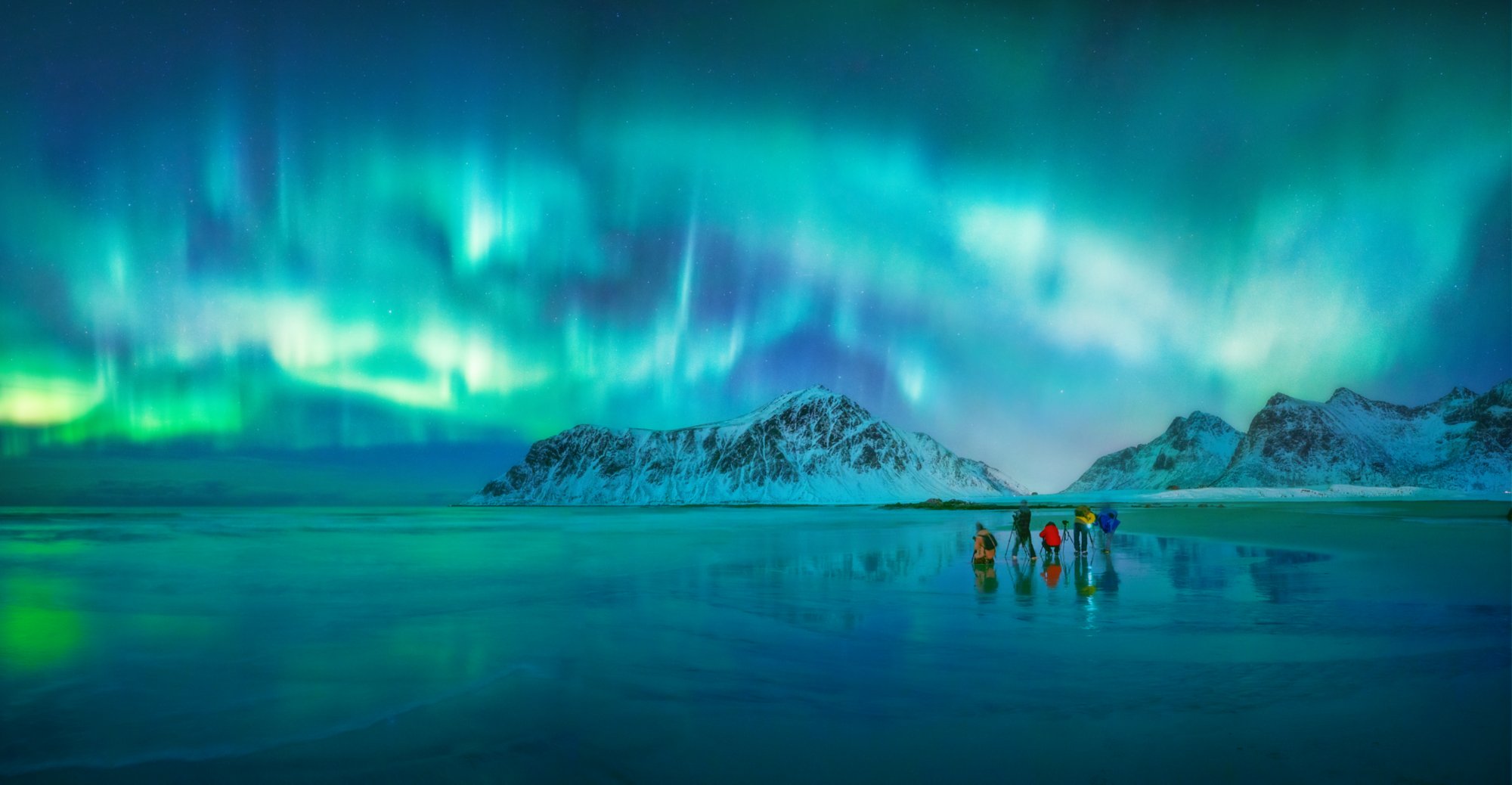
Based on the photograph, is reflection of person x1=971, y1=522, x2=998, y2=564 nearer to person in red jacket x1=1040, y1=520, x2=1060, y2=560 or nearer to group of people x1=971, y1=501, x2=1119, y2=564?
group of people x1=971, y1=501, x2=1119, y2=564

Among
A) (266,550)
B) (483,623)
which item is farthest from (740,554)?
(266,550)

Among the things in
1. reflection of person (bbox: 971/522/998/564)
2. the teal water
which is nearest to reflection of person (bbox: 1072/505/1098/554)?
reflection of person (bbox: 971/522/998/564)

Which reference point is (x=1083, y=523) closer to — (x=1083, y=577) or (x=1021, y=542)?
(x=1021, y=542)

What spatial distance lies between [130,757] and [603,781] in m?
4.70

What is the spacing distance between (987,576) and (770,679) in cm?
1419

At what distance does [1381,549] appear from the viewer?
3100 centimetres

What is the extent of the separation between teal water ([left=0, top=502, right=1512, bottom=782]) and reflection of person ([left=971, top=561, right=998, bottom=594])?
22cm

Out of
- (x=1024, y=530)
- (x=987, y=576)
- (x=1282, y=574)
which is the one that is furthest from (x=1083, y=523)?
(x=987, y=576)

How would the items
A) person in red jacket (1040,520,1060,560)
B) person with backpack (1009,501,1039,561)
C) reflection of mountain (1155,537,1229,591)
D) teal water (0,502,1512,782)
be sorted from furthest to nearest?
person with backpack (1009,501,1039,561) < person in red jacket (1040,520,1060,560) < reflection of mountain (1155,537,1229,591) < teal water (0,502,1512,782)

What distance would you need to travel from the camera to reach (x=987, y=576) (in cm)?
2298

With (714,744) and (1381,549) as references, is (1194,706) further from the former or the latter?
(1381,549)

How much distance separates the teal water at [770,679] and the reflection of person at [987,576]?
8.7 inches

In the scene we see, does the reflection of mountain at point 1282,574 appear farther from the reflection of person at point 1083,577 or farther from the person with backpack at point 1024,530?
the person with backpack at point 1024,530

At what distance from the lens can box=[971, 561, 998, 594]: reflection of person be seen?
19.9 metres
